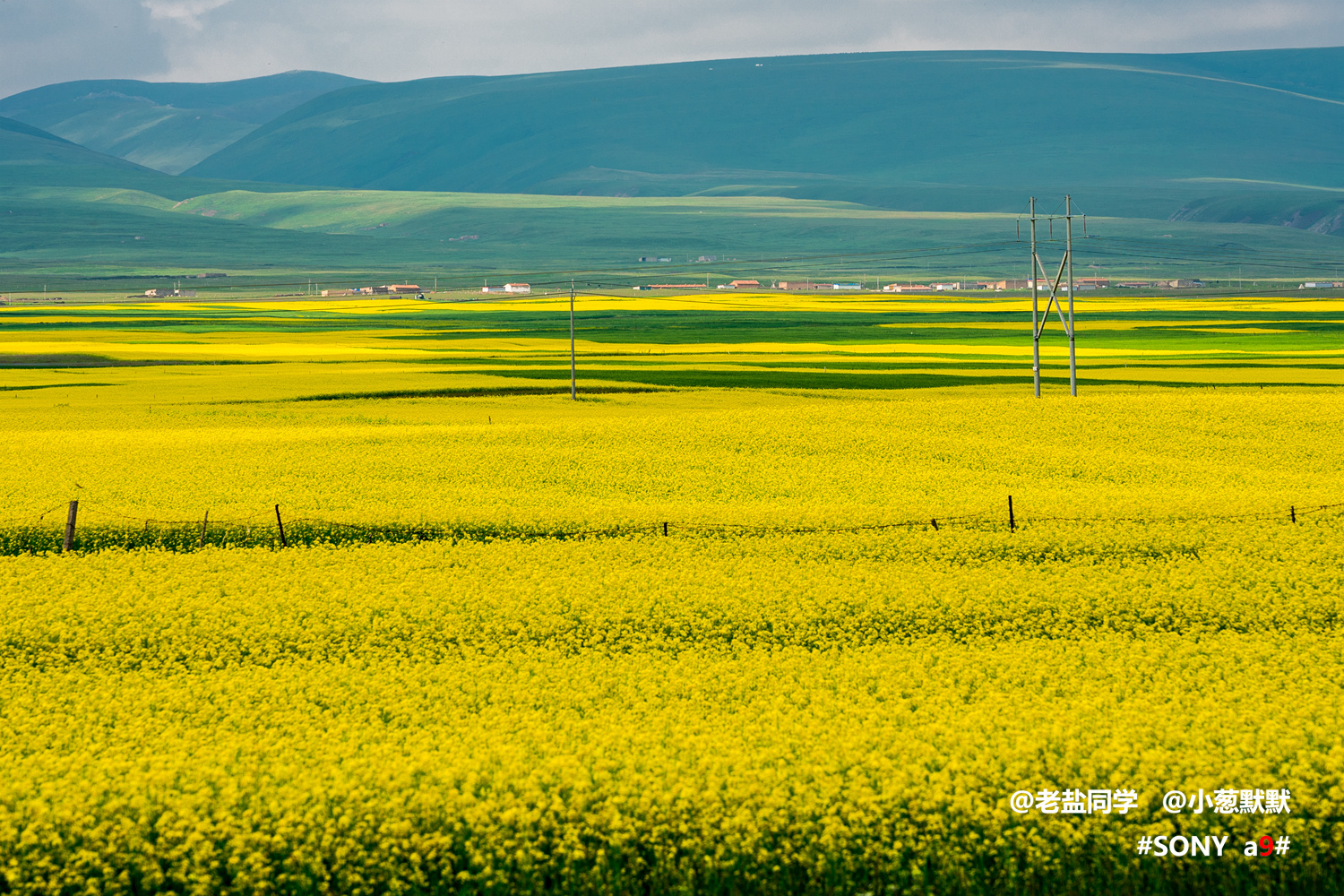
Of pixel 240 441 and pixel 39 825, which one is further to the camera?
pixel 240 441

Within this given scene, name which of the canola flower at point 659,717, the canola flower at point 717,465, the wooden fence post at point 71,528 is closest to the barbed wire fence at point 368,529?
the wooden fence post at point 71,528

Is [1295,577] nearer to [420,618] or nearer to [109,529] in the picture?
[420,618]

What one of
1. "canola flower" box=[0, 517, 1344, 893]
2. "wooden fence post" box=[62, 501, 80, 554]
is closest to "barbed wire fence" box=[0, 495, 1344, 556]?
"wooden fence post" box=[62, 501, 80, 554]

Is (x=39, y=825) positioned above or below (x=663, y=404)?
below

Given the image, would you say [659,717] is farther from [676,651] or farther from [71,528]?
[71,528]

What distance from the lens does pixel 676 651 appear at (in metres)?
17.2

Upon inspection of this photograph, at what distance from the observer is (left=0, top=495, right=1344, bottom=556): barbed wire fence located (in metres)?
24.5

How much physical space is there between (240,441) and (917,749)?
2913 centimetres

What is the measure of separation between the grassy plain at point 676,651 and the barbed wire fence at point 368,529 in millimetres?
114

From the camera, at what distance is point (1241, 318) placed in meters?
104

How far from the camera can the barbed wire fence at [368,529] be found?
2448cm

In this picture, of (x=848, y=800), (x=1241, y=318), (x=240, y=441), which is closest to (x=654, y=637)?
(x=848, y=800)

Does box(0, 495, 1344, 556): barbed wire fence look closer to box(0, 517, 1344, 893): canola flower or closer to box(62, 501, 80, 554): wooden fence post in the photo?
box(62, 501, 80, 554): wooden fence post

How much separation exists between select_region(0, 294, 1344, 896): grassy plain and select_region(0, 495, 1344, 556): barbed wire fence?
11 cm
